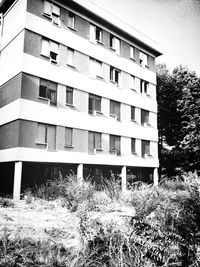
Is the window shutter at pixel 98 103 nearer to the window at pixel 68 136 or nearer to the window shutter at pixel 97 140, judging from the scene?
the window shutter at pixel 97 140

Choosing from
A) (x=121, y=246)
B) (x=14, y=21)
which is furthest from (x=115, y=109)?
(x=121, y=246)

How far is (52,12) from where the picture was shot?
62.1 feet

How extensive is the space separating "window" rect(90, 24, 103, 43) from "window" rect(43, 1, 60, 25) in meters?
3.48

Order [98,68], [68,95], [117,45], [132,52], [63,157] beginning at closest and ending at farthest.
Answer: [63,157] → [68,95] → [98,68] → [117,45] → [132,52]

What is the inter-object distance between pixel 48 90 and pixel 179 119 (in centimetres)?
1838

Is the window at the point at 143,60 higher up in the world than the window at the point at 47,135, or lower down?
higher up

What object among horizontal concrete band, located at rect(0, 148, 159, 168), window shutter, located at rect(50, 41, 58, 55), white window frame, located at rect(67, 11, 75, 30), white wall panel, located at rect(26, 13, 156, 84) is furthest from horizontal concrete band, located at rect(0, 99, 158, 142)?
white window frame, located at rect(67, 11, 75, 30)

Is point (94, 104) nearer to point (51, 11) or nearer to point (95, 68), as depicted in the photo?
point (95, 68)

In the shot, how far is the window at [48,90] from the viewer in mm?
17767

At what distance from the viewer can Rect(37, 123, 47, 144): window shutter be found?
17.1 meters

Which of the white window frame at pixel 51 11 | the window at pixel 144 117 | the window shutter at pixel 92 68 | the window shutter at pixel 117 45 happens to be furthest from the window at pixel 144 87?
the white window frame at pixel 51 11

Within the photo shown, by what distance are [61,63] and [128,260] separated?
16856 millimetres

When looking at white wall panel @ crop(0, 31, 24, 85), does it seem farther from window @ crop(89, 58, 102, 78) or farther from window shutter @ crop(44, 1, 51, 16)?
window @ crop(89, 58, 102, 78)

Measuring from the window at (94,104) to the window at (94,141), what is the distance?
1.96 m
